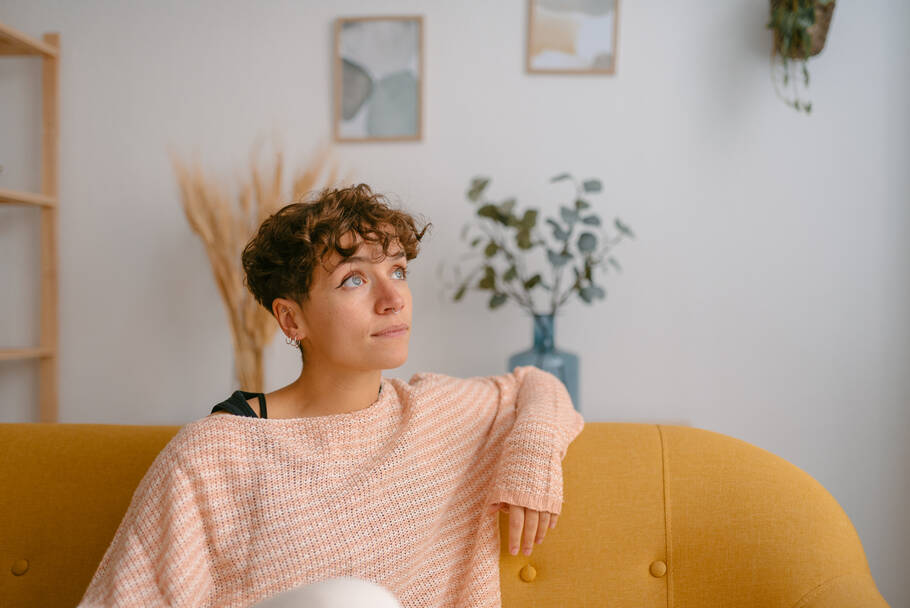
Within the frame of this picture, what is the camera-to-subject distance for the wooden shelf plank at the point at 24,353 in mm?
2341

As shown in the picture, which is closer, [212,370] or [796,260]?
[796,260]

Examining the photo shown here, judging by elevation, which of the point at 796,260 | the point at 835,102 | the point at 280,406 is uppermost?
the point at 835,102

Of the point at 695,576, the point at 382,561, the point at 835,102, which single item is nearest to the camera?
the point at 382,561

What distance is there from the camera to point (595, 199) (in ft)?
7.90

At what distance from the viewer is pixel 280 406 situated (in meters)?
1.32

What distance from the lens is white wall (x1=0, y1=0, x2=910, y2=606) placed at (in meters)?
2.32

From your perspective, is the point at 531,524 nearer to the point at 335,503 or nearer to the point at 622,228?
the point at 335,503

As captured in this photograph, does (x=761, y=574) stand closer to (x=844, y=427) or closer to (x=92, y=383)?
(x=844, y=427)

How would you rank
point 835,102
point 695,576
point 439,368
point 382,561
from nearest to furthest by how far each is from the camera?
1. point 382,561
2. point 695,576
3. point 835,102
4. point 439,368

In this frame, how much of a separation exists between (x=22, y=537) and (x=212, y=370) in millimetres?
1183

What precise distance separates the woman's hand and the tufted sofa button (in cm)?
90

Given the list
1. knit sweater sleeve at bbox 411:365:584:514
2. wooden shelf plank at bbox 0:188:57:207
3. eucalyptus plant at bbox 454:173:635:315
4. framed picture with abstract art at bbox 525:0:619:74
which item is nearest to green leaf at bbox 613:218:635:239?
eucalyptus plant at bbox 454:173:635:315

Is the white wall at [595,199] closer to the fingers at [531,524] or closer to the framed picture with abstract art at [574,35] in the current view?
the framed picture with abstract art at [574,35]

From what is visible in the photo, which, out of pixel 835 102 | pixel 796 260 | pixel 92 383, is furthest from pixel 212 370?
pixel 835 102
